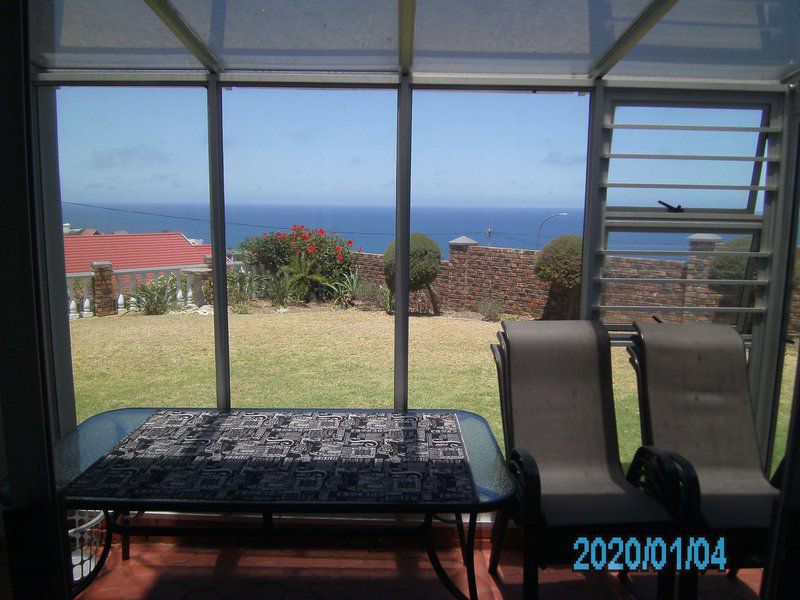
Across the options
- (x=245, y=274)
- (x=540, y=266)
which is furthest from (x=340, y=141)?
(x=540, y=266)

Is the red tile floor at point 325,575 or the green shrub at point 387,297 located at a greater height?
the green shrub at point 387,297

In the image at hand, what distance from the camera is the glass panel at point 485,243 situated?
5574mm

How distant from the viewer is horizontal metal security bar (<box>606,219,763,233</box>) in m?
3.17

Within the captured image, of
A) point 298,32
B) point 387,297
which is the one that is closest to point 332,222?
point 387,297

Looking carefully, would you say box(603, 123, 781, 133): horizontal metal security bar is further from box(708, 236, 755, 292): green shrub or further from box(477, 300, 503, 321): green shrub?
box(477, 300, 503, 321): green shrub

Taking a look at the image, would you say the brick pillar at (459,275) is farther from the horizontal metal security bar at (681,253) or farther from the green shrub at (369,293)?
the horizontal metal security bar at (681,253)

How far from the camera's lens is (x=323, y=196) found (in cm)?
535

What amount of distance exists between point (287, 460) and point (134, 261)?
4.87m

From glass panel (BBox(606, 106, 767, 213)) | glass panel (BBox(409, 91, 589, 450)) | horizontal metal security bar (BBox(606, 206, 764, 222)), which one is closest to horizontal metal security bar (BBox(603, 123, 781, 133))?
glass panel (BBox(606, 106, 767, 213))

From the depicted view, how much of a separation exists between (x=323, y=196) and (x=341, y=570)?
3.34 meters

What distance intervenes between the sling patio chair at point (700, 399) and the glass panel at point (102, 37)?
2.74 metres

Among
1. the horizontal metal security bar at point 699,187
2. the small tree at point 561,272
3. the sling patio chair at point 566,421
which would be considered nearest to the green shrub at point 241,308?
the small tree at point 561,272

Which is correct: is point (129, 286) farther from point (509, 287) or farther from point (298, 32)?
point (298, 32)

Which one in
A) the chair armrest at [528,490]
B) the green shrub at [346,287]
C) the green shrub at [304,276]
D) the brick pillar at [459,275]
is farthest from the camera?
the brick pillar at [459,275]
